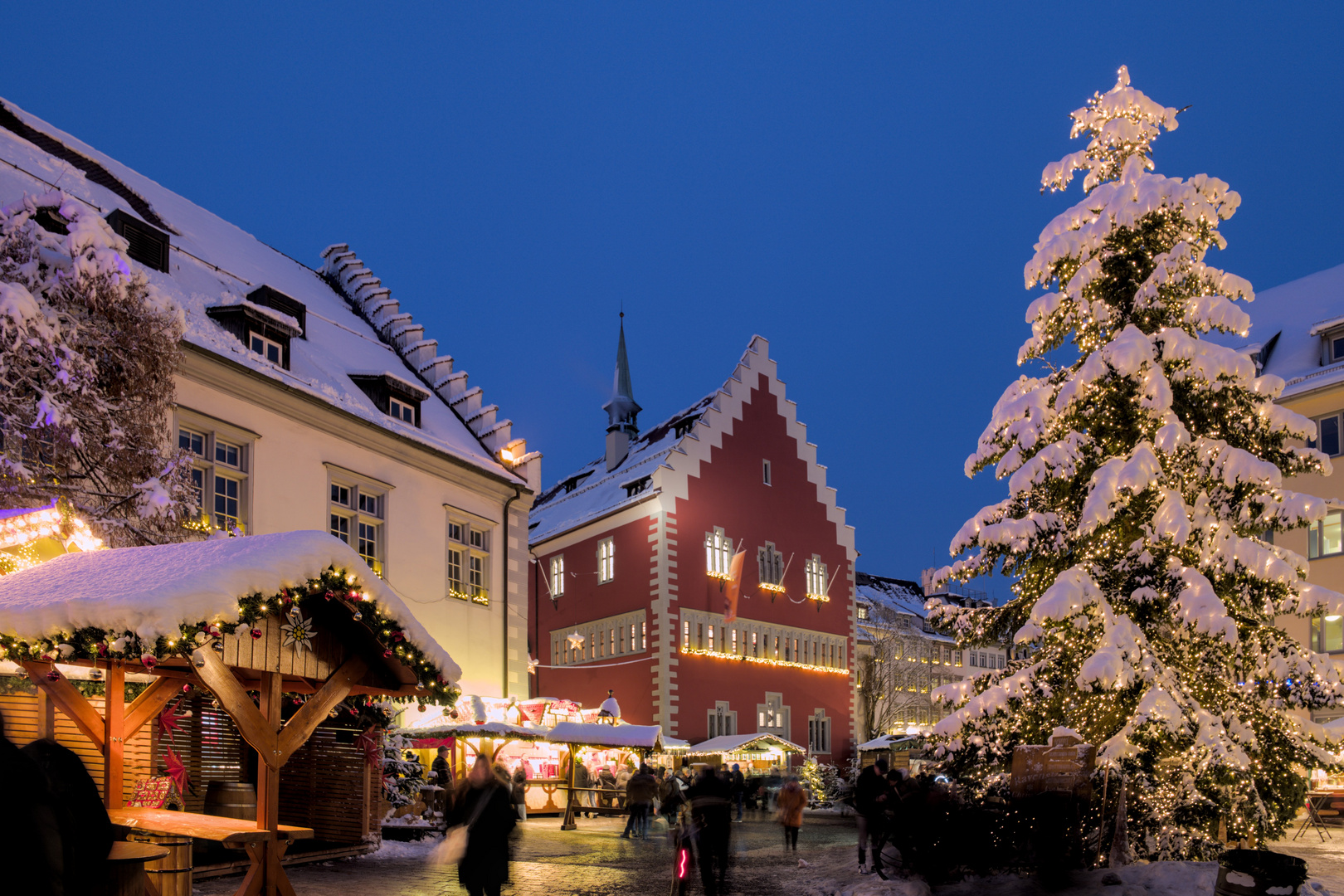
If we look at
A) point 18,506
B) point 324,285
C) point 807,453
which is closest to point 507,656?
point 324,285

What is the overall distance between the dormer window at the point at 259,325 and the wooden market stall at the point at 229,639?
9903 millimetres

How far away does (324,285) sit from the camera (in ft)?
102

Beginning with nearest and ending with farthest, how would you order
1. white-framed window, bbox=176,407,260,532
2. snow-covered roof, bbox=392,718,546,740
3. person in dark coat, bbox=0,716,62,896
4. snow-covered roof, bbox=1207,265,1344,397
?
person in dark coat, bbox=0,716,62,896 < white-framed window, bbox=176,407,260,532 < snow-covered roof, bbox=392,718,546,740 < snow-covered roof, bbox=1207,265,1344,397

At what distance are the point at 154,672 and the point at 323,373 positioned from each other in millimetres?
11843

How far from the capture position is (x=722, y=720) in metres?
40.3

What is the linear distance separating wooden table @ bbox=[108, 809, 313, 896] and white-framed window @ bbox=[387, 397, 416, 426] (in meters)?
14.1

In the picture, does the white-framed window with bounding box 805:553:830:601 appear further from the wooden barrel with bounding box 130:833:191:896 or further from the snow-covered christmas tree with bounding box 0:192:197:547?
the wooden barrel with bounding box 130:833:191:896

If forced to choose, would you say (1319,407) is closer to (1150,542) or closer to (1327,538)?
(1327,538)

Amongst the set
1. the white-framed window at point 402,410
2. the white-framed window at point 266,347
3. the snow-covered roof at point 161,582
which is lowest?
the snow-covered roof at point 161,582

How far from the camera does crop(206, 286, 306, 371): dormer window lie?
68.1 feet

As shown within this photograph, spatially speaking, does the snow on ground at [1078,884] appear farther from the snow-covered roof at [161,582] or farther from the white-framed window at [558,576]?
the white-framed window at [558,576]

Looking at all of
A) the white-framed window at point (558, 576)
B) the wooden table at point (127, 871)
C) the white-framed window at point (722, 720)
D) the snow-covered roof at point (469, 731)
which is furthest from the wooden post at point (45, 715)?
the white-framed window at point (558, 576)

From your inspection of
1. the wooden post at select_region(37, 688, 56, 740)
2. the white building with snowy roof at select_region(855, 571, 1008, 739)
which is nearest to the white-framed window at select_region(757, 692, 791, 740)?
the white building with snowy roof at select_region(855, 571, 1008, 739)

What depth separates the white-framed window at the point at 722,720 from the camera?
131 feet
